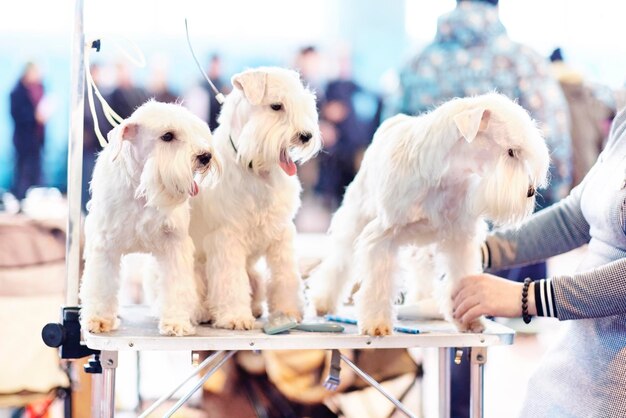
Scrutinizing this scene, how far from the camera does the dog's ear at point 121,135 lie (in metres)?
1.67

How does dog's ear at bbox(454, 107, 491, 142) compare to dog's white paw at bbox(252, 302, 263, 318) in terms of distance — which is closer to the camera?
dog's ear at bbox(454, 107, 491, 142)

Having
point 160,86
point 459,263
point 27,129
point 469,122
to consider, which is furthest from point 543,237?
point 27,129

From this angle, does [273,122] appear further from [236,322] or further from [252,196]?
[236,322]

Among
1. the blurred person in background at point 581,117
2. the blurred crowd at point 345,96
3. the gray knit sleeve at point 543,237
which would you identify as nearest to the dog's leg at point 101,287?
the gray knit sleeve at point 543,237

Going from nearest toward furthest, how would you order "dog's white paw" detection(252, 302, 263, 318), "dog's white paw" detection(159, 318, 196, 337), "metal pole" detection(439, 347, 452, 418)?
"dog's white paw" detection(159, 318, 196, 337), "dog's white paw" detection(252, 302, 263, 318), "metal pole" detection(439, 347, 452, 418)

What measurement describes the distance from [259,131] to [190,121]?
18 centimetres

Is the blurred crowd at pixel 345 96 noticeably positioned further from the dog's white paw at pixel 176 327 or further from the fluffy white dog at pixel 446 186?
the dog's white paw at pixel 176 327

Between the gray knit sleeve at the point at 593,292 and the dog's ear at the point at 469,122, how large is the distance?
37 cm

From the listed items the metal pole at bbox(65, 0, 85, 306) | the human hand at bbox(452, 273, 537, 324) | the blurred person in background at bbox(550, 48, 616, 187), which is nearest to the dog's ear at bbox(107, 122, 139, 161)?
the metal pole at bbox(65, 0, 85, 306)

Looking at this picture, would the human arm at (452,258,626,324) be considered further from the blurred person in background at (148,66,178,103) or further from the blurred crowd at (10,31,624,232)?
the blurred person in background at (148,66,178,103)

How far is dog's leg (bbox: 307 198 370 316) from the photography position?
211 centimetres

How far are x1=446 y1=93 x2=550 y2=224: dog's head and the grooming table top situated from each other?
0.98 feet

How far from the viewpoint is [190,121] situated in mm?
1728

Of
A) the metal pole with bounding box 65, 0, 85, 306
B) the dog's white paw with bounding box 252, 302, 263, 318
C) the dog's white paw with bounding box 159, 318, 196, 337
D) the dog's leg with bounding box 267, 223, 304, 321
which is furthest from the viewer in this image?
the dog's white paw with bounding box 252, 302, 263, 318
